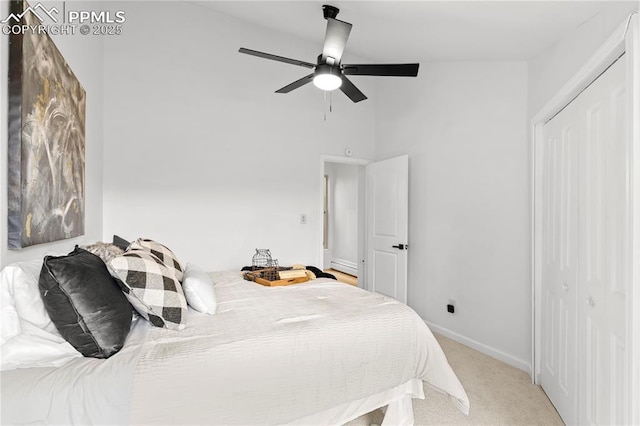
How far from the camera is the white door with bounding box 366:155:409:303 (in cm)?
384

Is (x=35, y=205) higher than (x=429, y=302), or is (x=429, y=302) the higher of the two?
(x=35, y=205)

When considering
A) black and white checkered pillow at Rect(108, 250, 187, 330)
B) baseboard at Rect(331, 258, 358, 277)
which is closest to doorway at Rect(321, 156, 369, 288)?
baseboard at Rect(331, 258, 358, 277)

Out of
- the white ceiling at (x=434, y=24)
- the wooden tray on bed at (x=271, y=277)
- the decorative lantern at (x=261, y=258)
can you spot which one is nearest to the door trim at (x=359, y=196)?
the decorative lantern at (x=261, y=258)

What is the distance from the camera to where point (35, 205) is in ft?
4.76

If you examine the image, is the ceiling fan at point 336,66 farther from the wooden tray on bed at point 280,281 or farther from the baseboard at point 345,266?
the baseboard at point 345,266

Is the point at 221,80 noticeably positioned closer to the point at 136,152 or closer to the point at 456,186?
the point at 136,152

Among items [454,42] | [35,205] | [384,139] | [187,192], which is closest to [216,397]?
[35,205]

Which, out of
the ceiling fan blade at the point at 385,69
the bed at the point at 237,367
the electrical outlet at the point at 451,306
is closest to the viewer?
the bed at the point at 237,367

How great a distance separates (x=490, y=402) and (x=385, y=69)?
2367 mm

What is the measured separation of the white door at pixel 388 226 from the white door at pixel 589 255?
62.0 inches

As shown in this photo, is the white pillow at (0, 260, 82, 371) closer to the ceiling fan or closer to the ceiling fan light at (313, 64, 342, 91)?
the ceiling fan

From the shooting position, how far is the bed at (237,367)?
3.74 ft

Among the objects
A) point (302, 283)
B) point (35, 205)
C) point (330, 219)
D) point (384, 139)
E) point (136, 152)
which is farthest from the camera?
point (330, 219)

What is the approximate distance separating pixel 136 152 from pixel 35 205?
1.73 metres
